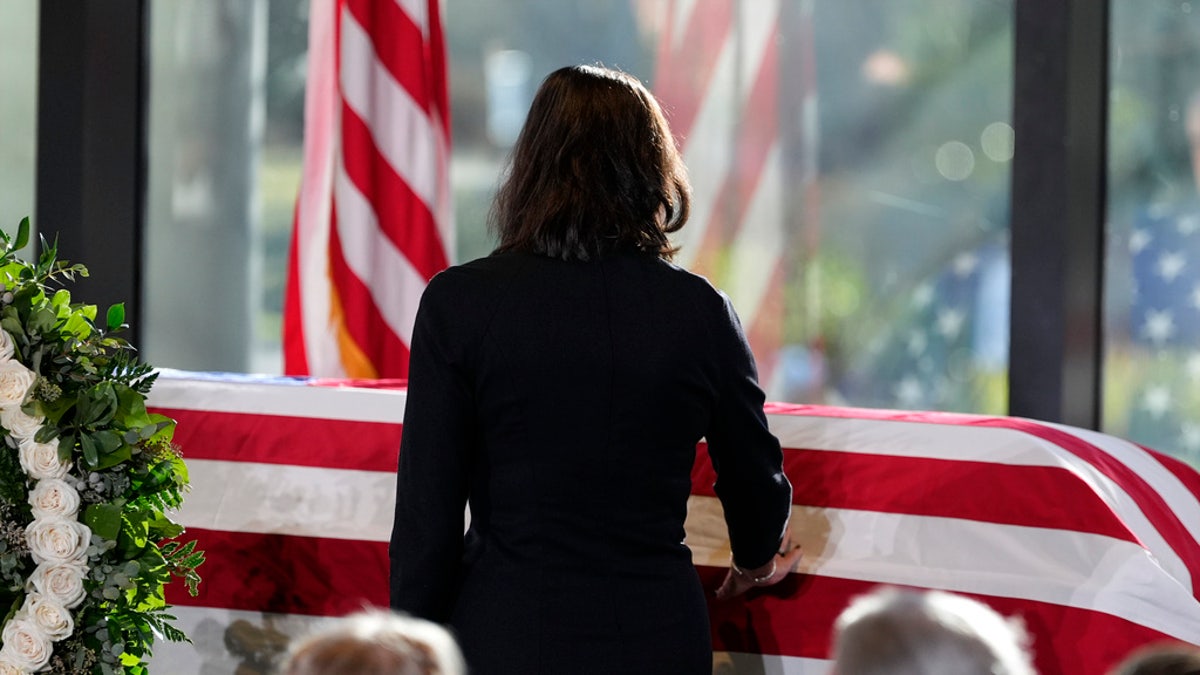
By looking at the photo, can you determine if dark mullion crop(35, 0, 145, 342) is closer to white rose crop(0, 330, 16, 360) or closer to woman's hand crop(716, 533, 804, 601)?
white rose crop(0, 330, 16, 360)

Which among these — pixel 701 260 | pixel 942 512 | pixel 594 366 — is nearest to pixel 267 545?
pixel 594 366

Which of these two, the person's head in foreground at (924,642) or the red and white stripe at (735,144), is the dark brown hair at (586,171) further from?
the red and white stripe at (735,144)

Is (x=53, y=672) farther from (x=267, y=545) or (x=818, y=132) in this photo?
(x=818, y=132)

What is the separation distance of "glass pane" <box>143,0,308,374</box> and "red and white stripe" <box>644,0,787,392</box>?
935 millimetres

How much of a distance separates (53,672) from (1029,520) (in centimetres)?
128

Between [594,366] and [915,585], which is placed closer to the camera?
[594,366]

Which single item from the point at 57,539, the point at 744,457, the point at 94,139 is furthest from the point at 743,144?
the point at 57,539

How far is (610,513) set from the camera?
1.50m

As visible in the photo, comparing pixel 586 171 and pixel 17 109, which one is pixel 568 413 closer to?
pixel 586 171

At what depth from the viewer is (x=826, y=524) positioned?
74.8 inches

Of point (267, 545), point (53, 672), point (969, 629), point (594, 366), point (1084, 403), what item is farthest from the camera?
point (1084, 403)

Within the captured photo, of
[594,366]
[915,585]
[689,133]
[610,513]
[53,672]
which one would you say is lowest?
[53,672]

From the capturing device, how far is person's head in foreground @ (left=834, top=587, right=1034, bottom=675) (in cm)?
90

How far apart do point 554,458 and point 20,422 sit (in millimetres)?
768
